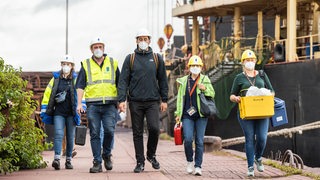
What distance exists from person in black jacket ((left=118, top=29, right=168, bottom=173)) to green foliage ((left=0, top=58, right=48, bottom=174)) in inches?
55.8

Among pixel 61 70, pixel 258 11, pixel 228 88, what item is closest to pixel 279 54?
pixel 228 88

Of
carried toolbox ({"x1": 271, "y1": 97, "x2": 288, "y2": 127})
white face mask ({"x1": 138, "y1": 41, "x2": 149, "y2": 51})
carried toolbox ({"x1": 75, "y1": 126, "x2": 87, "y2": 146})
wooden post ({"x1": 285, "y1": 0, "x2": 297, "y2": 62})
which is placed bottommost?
carried toolbox ({"x1": 75, "y1": 126, "x2": 87, "y2": 146})

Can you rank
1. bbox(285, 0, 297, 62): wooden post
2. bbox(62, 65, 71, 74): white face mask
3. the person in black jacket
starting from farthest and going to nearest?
bbox(285, 0, 297, 62): wooden post < bbox(62, 65, 71, 74): white face mask < the person in black jacket

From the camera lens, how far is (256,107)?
35.2 ft

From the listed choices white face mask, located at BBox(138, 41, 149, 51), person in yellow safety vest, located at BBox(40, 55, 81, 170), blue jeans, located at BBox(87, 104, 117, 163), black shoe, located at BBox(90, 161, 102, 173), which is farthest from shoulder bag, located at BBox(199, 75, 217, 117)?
person in yellow safety vest, located at BBox(40, 55, 81, 170)

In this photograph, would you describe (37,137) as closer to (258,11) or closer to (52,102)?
(52,102)

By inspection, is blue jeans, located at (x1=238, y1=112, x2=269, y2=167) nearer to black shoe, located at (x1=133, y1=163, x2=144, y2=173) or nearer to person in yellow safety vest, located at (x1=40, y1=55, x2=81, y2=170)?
black shoe, located at (x1=133, y1=163, x2=144, y2=173)

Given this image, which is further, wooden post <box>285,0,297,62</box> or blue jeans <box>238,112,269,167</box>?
wooden post <box>285,0,297,62</box>

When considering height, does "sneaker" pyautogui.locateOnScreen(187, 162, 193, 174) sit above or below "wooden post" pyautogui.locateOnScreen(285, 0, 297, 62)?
below

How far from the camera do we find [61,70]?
12102 mm

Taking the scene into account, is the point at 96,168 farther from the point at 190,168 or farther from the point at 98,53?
the point at 98,53

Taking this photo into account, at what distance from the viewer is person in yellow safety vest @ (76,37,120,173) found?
1104 centimetres

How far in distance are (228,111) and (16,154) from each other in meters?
15.4

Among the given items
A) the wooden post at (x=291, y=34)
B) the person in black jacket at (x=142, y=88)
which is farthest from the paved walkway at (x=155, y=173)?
the wooden post at (x=291, y=34)
